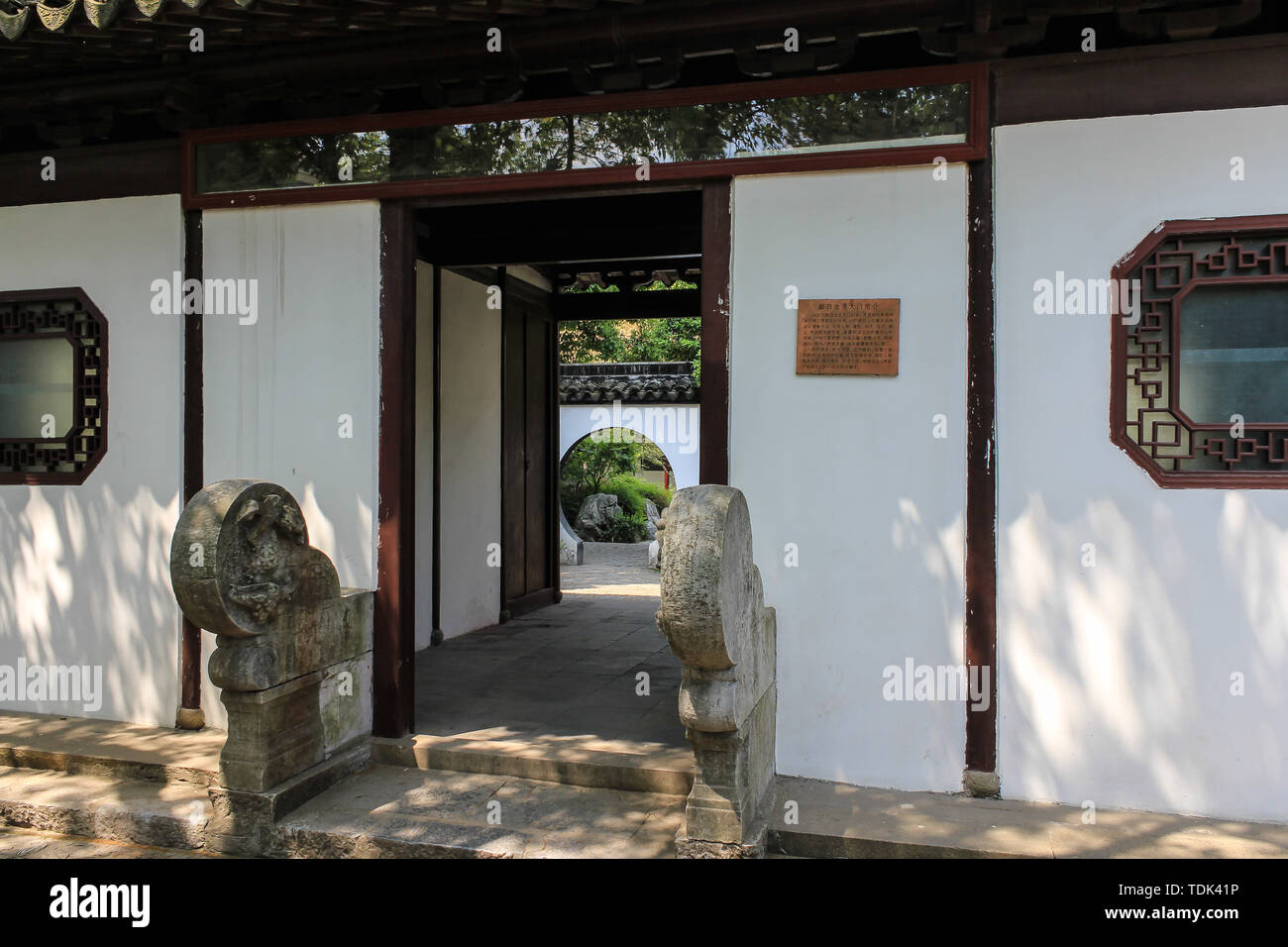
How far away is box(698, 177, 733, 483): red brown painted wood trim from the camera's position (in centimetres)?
378

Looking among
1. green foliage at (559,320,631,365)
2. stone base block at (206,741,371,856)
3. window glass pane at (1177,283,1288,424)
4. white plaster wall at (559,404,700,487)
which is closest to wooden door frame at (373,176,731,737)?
stone base block at (206,741,371,856)

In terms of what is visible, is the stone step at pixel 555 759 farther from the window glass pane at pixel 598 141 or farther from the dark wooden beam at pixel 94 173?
the dark wooden beam at pixel 94 173

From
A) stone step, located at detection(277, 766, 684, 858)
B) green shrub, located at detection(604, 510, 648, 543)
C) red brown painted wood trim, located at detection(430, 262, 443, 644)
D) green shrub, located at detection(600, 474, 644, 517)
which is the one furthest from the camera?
green shrub, located at detection(600, 474, 644, 517)

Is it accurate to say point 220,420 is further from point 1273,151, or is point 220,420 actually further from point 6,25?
point 1273,151

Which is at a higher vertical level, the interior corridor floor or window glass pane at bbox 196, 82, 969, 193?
window glass pane at bbox 196, 82, 969, 193

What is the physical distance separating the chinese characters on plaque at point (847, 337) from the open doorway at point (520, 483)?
878 mm

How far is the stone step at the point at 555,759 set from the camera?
12.0 feet

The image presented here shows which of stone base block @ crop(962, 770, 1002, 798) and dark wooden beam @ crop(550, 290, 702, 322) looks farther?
dark wooden beam @ crop(550, 290, 702, 322)

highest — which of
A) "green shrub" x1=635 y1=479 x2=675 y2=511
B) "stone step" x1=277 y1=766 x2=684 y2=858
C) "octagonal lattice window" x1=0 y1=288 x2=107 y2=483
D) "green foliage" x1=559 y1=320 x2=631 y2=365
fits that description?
"green foliage" x1=559 y1=320 x2=631 y2=365

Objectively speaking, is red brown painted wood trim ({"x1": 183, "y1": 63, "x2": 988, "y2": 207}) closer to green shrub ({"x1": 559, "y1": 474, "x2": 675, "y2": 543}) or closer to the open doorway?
the open doorway

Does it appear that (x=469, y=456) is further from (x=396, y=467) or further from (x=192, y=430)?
(x=396, y=467)

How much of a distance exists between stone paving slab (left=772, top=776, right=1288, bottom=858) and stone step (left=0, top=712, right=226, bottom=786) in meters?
2.42

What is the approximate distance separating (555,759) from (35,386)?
3438mm

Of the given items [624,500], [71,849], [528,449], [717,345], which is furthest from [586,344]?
[71,849]
